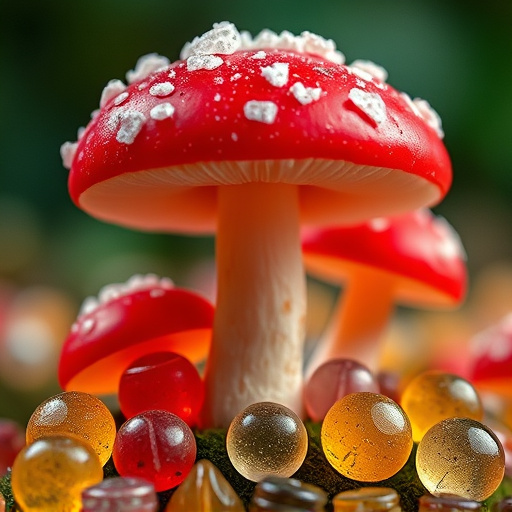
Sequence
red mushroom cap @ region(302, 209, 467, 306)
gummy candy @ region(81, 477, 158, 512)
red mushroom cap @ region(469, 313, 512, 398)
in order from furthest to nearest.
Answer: red mushroom cap @ region(469, 313, 512, 398)
red mushroom cap @ region(302, 209, 467, 306)
gummy candy @ region(81, 477, 158, 512)

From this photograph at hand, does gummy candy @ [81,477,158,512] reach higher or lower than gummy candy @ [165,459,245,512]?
higher

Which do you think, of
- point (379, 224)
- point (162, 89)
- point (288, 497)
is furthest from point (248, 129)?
point (379, 224)

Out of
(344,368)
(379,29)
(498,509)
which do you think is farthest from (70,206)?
(498,509)

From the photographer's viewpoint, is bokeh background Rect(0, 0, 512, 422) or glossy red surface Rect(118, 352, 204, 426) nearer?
glossy red surface Rect(118, 352, 204, 426)

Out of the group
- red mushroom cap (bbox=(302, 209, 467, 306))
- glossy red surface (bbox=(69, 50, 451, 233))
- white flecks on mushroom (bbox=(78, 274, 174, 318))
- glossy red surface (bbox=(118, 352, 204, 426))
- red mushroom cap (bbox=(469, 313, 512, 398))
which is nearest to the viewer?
glossy red surface (bbox=(69, 50, 451, 233))

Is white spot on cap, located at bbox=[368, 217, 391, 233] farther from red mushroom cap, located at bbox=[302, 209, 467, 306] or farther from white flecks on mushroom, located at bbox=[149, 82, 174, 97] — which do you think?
white flecks on mushroom, located at bbox=[149, 82, 174, 97]

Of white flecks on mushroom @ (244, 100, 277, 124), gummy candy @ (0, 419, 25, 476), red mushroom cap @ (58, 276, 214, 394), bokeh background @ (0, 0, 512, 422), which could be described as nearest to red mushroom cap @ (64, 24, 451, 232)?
white flecks on mushroom @ (244, 100, 277, 124)

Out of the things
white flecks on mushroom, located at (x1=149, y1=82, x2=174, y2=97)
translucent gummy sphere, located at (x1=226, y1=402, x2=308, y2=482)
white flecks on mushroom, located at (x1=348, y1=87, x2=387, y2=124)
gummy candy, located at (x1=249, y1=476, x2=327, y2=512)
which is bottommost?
translucent gummy sphere, located at (x1=226, y1=402, x2=308, y2=482)

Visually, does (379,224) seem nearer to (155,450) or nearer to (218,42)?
(218,42)
